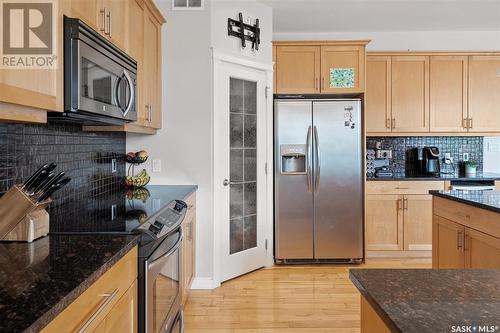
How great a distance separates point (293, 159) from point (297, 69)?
3.19ft

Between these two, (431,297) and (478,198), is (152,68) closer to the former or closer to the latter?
(478,198)

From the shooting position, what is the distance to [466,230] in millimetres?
2498

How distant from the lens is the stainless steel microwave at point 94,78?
5.35ft

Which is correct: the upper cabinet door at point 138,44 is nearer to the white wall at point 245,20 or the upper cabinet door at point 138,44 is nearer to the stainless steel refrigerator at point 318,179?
the white wall at point 245,20

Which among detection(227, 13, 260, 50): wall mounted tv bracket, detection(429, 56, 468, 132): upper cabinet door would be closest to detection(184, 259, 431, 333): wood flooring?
detection(429, 56, 468, 132): upper cabinet door

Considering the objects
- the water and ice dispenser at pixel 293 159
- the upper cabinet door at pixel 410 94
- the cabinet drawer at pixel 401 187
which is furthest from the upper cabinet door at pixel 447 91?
the water and ice dispenser at pixel 293 159

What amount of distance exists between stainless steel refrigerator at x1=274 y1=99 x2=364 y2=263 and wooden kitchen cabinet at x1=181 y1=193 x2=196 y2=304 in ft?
3.76

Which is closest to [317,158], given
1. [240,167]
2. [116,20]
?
[240,167]

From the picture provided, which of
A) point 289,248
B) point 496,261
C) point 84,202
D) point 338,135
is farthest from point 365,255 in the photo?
point 84,202

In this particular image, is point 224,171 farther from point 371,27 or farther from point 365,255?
point 371,27

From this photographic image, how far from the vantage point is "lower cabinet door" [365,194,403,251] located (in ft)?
14.8

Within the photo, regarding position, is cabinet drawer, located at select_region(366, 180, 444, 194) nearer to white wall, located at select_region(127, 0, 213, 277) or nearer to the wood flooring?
the wood flooring

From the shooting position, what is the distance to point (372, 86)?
4.75 m

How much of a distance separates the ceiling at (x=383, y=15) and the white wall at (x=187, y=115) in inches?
38.1
